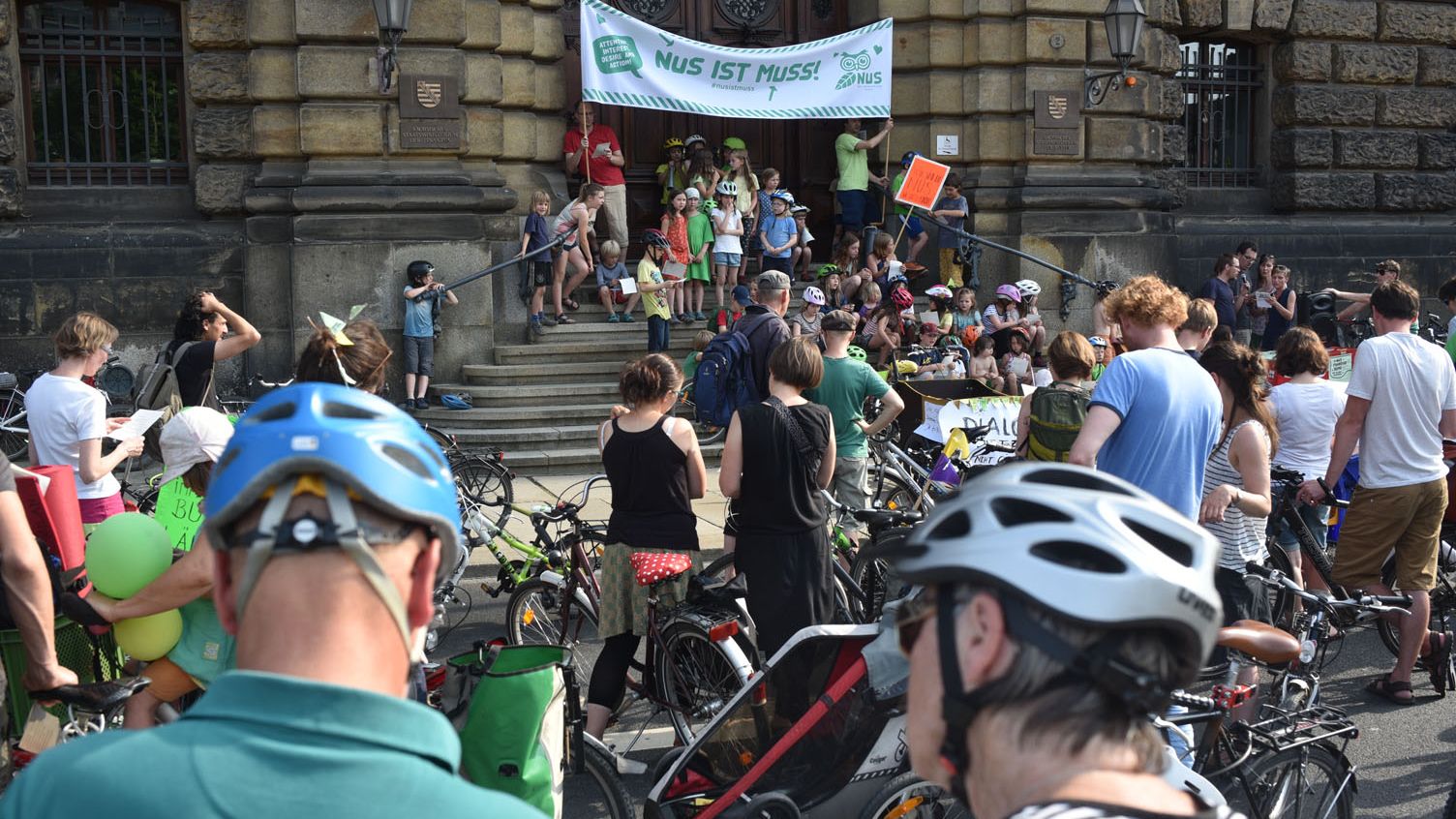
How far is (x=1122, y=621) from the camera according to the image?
1678 mm

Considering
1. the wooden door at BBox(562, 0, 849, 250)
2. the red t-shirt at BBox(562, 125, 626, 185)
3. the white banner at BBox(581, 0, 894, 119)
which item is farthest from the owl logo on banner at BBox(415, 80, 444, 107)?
the wooden door at BBox(562, 0, 849, 250)

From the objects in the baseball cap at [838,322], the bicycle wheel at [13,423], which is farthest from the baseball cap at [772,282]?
the bicycle wheel at [13,423]

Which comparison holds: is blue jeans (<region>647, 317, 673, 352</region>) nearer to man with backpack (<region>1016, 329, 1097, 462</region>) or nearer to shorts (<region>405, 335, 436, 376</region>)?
shorts (<region>405, 335, 436, 376</region>)

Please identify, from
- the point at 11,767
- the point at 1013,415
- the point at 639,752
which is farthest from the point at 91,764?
the point at 1013,415

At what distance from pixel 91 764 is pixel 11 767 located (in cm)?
332

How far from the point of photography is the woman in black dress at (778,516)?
Result: 589cm

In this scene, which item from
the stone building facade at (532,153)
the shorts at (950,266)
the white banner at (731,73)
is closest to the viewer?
the stone building facade at (532,153)

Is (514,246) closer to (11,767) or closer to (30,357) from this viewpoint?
(30,357)

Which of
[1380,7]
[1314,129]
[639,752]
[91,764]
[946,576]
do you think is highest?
[1380,7]

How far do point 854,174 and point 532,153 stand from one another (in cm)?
368

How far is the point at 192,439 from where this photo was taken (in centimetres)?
440

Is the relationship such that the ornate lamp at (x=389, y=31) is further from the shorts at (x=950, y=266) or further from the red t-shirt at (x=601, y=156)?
the shorts at (x=950, y=266)

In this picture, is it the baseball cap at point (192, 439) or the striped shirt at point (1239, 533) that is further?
the striped shirt at point (1239, 533)

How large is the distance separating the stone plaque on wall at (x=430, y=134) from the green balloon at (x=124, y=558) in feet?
34.6
